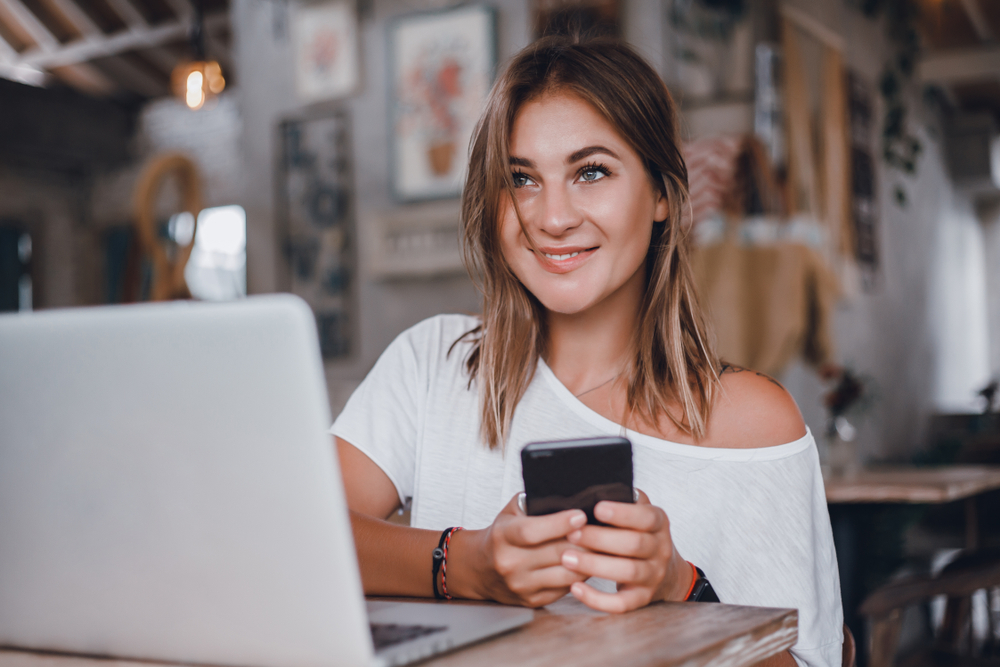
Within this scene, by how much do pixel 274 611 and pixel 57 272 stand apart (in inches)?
385

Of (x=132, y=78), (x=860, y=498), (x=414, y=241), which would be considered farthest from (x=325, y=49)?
(x=132, y=78)

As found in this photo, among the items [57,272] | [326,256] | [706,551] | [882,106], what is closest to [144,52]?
[57,272]

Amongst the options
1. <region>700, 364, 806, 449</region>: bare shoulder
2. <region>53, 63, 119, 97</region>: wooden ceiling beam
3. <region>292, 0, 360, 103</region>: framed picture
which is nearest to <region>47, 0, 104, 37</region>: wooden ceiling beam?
<region>53, 63, 119, 97</region>: wooden ceiling beam

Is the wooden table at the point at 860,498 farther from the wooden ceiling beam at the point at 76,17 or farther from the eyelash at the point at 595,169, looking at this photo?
the wooden ceiling beam at the point at 76,17

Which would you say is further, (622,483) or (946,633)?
(946,633)

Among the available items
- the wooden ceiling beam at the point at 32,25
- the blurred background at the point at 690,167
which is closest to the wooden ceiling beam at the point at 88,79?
the blurred background at the point at 690,167

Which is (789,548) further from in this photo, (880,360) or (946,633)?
(880,360)

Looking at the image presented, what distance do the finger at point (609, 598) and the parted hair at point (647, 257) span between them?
1.27 ft

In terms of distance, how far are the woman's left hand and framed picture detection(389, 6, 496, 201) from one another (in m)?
3.05

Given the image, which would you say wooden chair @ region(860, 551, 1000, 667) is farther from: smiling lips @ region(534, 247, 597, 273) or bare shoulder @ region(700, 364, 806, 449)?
smiling lips @ region(534, 247, 597, 273)

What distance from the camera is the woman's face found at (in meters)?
1.18

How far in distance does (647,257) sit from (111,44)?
814cm

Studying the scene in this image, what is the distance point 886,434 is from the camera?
6062 mm

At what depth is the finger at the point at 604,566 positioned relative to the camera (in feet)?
2.49
